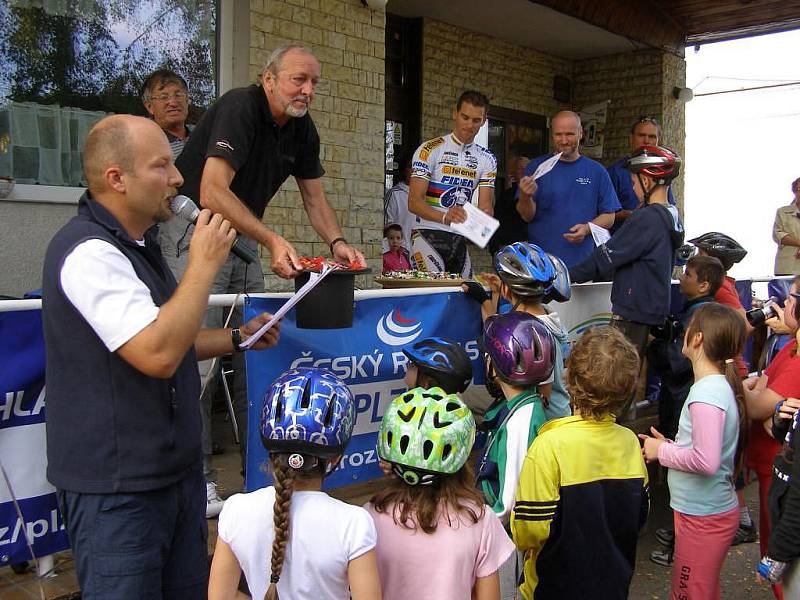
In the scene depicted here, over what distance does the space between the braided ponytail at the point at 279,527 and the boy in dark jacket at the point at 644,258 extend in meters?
3.67

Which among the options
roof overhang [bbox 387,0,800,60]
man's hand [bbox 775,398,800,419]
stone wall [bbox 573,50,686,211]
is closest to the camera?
man's hand [bbox 775,398,800,419]

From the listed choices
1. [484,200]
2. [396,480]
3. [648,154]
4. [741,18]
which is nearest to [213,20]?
[484,200]

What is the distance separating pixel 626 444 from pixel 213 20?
5.42m

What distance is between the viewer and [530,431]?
3303mm

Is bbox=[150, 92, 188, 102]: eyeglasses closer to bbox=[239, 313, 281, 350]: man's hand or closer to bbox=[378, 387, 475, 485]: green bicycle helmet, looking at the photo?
bbox=[239, 313, 281, 350]: man's hand

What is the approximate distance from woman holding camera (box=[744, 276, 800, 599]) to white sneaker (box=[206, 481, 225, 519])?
2.63m

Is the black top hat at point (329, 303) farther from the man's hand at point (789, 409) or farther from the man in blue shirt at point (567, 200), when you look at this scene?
the man in blue shirt at point (567, 200)

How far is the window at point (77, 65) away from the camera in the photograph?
5.94 metres

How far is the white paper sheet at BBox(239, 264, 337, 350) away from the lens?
3.04 metres

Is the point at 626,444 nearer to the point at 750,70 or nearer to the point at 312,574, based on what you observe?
the point at 312,574

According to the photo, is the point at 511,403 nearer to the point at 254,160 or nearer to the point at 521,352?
the point at 521,352

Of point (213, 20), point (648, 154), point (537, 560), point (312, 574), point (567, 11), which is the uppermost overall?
point (567, 11)

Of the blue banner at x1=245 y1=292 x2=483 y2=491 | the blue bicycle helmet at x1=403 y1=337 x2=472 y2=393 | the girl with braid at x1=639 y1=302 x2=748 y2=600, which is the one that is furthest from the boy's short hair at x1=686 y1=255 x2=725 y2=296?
the blue bicycle helmet at x1=403 y1=337 x2=472 y2=393

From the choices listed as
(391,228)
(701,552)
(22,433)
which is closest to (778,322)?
(701,552)
